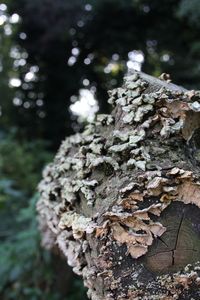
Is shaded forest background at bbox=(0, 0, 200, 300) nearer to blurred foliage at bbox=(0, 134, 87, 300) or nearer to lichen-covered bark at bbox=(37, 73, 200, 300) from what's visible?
blurred foliage at bbox=(0, 134, 87, 300)

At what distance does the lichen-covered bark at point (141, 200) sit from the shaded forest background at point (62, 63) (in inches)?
65.4

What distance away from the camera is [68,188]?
4.03 ft

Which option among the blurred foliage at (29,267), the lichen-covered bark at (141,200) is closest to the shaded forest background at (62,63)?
the blurred foliage at (29,267)

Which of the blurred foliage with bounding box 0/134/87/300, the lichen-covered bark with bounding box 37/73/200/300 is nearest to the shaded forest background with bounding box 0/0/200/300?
the blurred foliage with bounding box 0/134/87/300

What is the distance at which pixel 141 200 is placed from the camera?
38.5 inches

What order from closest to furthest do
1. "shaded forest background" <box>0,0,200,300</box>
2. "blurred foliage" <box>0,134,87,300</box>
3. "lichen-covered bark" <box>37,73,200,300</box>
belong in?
"lichen-covered bark" <box>37,73,200,300</box> < "blurred foliage" <box>0,134,87,300</box> < "shaded forest background" <box>0,0,200,300</box>

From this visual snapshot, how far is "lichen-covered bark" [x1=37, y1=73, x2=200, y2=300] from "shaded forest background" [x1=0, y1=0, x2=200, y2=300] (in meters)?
1.66

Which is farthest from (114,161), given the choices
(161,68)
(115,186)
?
(161,68)

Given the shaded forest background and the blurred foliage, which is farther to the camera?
the shaded forest background

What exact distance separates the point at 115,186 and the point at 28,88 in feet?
15.1

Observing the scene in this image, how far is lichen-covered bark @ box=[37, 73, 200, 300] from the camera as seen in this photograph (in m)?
0.97

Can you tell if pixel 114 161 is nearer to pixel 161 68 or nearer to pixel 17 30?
pixel 161 68

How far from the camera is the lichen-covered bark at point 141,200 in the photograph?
970 millimetres

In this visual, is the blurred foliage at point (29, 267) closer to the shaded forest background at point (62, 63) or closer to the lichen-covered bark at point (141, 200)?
the shaded forest background at point (62, 63)
